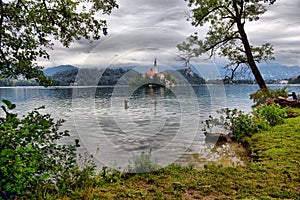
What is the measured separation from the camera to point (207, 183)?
5.46m

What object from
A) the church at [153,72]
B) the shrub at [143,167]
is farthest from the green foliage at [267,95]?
the shrub at [143,167]

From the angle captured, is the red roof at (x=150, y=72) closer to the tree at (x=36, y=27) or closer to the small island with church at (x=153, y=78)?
the small island with church at (x=153, y=78)

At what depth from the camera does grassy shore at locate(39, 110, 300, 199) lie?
4.77 meters

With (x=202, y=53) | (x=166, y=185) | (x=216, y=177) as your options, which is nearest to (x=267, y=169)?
(x=216, y=177)

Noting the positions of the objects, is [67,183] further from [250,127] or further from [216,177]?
[250,127]

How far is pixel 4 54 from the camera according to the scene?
4852 millimetres

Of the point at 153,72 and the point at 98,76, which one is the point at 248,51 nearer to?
the point at 153,72

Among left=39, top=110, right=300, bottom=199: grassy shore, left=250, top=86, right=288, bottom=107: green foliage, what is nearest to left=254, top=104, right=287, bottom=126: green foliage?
left=39, top=110, right=300, bottom=199: grassy shore

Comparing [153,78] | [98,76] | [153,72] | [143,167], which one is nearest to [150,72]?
[153,72]

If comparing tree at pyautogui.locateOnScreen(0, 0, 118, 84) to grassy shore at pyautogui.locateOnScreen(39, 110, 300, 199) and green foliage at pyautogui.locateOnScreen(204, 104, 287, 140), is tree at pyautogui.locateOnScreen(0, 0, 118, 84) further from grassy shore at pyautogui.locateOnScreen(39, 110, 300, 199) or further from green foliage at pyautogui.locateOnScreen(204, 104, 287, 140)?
green foliage at pyautogui.locateOnScreen(204, 104, 287, 140)

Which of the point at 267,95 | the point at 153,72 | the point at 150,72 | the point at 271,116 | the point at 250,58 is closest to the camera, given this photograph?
the point at 150,72

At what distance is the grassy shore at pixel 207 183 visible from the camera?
15.6 ft

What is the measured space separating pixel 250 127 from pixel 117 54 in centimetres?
670

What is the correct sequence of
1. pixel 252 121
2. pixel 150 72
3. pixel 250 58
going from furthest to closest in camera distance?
pixel 250 58, pixel 252 121, pixel 150 72
